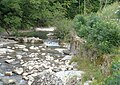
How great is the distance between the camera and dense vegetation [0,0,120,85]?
8984mm

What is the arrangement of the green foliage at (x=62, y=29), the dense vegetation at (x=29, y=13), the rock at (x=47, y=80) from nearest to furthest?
the rock at (x=47, y=80) < the green foliage at (x=62, y=29) < the dense vegetation at (x=29, y=13)

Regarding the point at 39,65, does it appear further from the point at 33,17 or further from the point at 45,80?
the point at 33,17

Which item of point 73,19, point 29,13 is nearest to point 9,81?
point 73,19

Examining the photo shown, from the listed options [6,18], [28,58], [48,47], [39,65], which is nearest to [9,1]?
[6,18]

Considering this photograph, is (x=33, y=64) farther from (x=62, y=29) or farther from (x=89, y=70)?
(x=62, y=29)

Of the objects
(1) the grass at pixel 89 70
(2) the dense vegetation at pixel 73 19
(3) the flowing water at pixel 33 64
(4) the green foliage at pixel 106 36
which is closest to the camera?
(1) the grass at pixel 89 70

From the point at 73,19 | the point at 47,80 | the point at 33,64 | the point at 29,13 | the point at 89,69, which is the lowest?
the point at 29,13

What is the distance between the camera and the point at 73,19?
706 inches

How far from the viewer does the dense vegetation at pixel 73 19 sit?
8984mm

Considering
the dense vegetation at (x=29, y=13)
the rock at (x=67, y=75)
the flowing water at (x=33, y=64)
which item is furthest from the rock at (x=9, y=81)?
the dense vegetation at (x=29, y=13)

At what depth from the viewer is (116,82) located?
507 cm

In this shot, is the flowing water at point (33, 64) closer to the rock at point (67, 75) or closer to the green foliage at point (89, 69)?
the rock at point (67, 75)

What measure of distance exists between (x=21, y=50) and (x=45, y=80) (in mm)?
6521

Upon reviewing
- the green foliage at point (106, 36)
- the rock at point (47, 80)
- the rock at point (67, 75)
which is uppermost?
the green foliage at point (106, 36)
